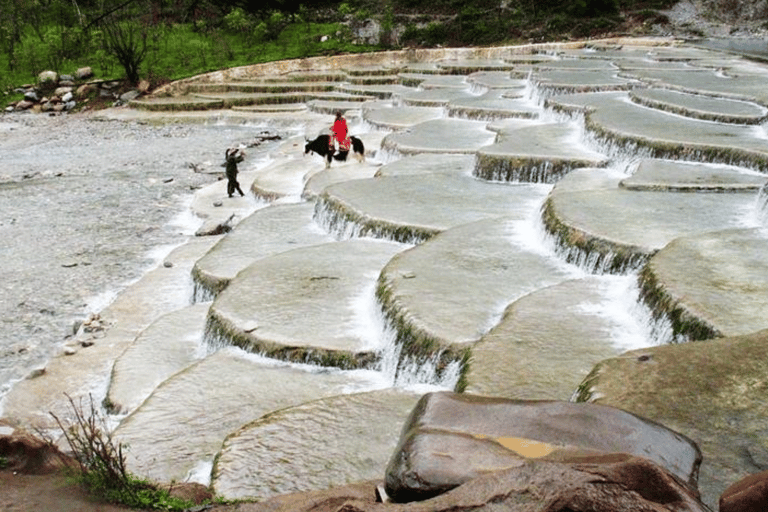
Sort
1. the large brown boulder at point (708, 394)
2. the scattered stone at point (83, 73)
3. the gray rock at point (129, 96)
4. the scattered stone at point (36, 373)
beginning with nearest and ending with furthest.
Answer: the large brown boulder at point (708, 394) → the scattered stone at point (36, 373) → the gray rock at point (129, 96) → the scattered stone at point (83, 73)

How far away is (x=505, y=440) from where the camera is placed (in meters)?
2.91

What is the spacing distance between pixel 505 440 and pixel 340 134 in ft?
31.5

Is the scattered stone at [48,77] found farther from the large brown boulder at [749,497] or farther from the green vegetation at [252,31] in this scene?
the large brown boulder at [749,497]

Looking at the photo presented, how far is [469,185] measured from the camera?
10062mm

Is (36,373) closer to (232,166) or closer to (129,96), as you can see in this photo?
(232,166)

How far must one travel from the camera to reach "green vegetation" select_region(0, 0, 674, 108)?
24766 mm

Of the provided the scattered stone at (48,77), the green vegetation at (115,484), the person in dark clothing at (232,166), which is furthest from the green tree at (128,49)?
the green vegetation at (115,484)

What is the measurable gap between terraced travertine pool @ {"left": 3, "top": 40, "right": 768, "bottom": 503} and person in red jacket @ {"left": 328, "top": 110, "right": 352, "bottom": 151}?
0.31 m

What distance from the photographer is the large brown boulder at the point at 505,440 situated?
8.89 ft

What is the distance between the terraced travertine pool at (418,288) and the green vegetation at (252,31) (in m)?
13.8

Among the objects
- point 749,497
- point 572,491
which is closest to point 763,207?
point 749,497

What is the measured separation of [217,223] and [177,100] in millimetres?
12384

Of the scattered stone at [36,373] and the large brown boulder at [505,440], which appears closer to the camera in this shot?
the large brown boulder at [505,440]

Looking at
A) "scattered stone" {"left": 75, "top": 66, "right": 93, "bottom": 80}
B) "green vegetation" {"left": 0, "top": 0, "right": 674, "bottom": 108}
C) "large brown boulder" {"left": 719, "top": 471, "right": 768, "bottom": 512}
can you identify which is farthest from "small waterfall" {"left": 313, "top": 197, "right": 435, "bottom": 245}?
"scattered stone" {"left": 75, "top": 66, "right": 93, "bottom": 80}
